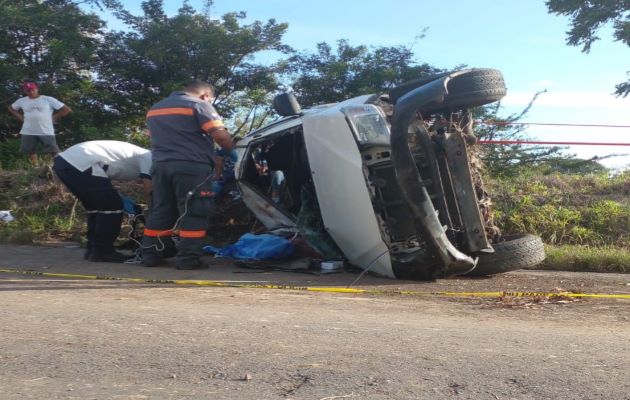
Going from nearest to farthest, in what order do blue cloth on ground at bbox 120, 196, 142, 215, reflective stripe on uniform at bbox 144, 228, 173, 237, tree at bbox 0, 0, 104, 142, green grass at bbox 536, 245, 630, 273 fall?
reflective stripe on uniform at bbox 144, 228, 173, 237, green grass at bbox 536, 245, 630, 273, blue cloth on ground at bbox 120, 196, 142, 215, tree at bbox 0, 0, 104, 142

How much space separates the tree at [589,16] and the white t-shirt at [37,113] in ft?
47.8

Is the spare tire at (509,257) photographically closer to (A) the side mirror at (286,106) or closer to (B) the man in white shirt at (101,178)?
(A) the side mirror at (286,106)

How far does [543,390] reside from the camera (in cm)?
288

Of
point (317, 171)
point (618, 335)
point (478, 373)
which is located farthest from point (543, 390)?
point (317, 171)

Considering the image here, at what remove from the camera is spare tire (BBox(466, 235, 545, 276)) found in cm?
569

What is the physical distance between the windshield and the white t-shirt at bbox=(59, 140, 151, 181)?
7.24 ft

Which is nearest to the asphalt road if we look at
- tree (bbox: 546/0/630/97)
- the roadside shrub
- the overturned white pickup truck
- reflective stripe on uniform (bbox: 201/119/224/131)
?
the overturned white pickup truck

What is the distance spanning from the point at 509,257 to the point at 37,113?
288 inches

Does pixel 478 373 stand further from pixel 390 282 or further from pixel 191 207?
pixel 191 207

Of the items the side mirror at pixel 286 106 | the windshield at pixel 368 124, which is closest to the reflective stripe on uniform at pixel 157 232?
the side mirror at pixel 286 106

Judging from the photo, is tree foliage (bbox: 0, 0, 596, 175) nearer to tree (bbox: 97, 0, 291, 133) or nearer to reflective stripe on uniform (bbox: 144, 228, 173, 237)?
tree (bbox: 97, 0, 291, 133)

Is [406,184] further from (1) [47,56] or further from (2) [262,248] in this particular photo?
(1) [47,56]

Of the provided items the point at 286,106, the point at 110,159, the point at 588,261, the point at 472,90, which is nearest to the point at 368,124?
the point at 472,90

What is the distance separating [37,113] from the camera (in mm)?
9719
